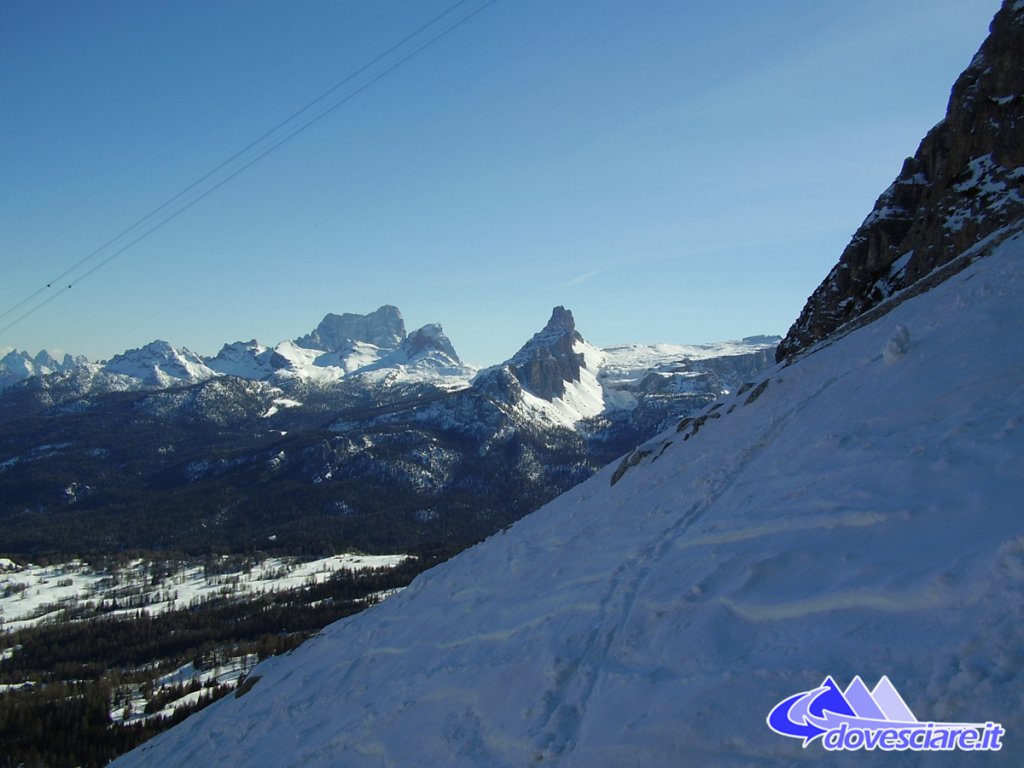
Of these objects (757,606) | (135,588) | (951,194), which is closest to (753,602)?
(757,606)

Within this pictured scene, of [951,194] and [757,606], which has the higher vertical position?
[951,194]

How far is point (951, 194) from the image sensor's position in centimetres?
4103

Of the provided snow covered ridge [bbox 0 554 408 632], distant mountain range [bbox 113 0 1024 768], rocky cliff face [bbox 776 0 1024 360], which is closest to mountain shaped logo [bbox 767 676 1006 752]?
distant mountain range [bbox 113 0 1024 768]

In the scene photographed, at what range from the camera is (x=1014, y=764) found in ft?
22.7

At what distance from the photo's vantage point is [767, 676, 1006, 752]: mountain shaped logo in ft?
24.7

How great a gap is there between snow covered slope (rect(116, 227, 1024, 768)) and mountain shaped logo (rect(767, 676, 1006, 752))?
0.14 meters

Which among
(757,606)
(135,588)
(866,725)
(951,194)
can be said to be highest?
(135,588)

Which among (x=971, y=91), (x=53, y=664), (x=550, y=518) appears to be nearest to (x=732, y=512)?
(x=550, y=518)

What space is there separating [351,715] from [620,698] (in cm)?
1158

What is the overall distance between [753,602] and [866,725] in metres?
3.59

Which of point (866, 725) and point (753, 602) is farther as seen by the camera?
point (753, 602)

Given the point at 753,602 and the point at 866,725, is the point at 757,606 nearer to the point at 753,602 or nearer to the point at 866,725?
the point at 753,602

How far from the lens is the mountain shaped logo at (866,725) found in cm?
752

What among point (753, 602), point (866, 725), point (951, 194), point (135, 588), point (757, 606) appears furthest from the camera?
point (135, 588)
